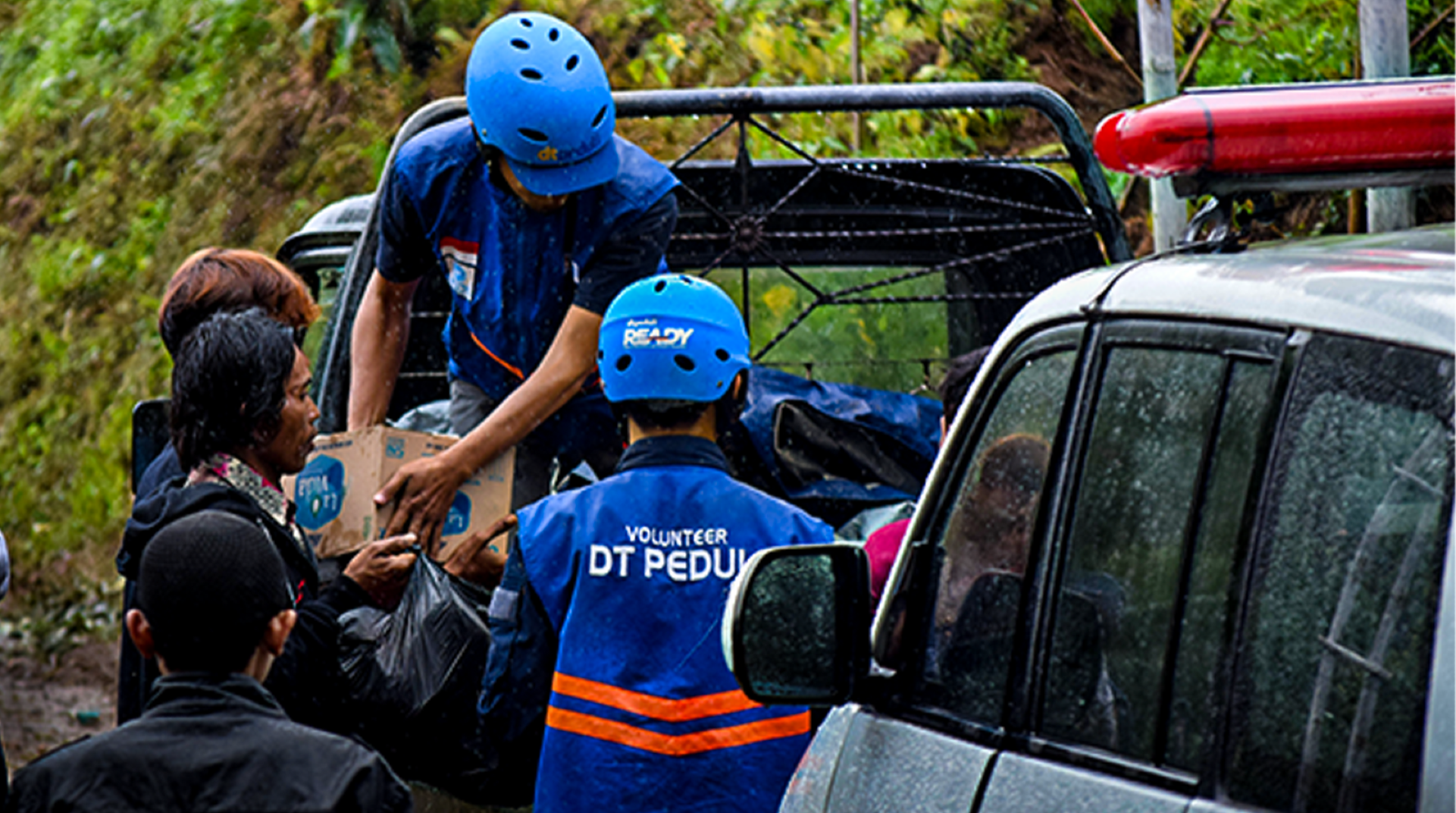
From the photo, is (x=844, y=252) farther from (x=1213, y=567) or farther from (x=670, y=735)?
(x=1213, y=567)

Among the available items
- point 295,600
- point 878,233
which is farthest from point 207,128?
point 295,600

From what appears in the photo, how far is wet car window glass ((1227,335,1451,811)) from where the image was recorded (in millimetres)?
1517

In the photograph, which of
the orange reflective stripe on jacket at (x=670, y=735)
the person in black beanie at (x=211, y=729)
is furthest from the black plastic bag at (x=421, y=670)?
the person in black beanie at (x=211, y=729)

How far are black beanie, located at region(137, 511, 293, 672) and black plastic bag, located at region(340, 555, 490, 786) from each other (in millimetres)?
1204

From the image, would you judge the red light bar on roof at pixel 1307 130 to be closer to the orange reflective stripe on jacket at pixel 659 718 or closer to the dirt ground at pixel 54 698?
the orange reflective stripe on jacket at pixel 659 718

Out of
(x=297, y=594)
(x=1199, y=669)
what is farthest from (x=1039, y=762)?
(x=297, y=594)

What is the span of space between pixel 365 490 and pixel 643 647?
3.39ft

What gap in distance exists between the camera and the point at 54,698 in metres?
9.18

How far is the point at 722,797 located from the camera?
2854 mm

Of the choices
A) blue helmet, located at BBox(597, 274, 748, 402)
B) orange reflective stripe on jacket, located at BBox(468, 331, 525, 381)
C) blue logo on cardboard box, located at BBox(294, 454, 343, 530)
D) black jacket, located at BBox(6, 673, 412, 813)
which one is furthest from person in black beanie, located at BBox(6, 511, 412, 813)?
orange reflective stripe on jacket, located at BBox(468, 331, 525, 381)

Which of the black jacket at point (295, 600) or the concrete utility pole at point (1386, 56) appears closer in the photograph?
the concrete utility pole at point (1386, 56)

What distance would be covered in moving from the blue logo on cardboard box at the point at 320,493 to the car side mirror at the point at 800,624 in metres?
1.70

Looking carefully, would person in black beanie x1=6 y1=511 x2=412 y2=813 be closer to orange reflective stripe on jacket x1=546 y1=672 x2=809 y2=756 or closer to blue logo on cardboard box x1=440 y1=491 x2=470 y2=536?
orange reflective stripe on jacket x1=546 y1=672 x2=809 y2=756

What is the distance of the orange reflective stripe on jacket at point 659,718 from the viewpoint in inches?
113
